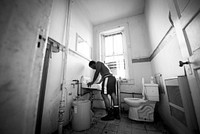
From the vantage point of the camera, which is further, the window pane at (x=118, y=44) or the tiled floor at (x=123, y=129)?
the window pane at (x=118, y=44)

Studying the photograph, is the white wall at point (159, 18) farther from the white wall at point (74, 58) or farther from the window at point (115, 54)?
the white wall at point (74, 58)

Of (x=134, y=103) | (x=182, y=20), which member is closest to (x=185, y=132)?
(x=134, y=103)

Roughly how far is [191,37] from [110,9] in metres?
2.53

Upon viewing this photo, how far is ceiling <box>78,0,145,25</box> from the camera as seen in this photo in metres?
2.35

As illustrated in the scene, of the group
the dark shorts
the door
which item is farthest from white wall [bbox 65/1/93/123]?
the door

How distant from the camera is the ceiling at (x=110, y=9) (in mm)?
2350

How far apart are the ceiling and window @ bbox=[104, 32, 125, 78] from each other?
64 cm

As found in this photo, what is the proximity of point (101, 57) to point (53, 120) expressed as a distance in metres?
2.26

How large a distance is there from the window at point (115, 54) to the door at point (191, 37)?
6.62 feet

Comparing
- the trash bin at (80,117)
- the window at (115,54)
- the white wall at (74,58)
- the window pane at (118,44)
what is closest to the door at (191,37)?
the trash bin at (80,117)

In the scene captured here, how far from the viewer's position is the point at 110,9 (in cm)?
257

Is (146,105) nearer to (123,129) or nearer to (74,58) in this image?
(123,129)

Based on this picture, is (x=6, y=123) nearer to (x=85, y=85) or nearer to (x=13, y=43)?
(x=13, y=43)

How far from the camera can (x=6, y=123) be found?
0.34 meters
